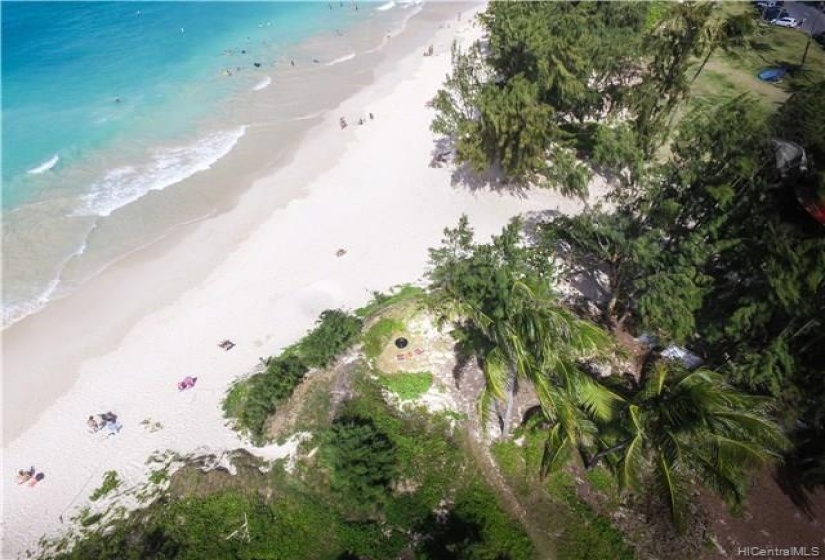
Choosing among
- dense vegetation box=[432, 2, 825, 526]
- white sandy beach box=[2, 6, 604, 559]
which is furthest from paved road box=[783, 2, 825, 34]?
white sandy beach box=[2, 6, 604, 559]

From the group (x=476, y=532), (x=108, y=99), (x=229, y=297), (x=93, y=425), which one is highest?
(x=108, y=99)

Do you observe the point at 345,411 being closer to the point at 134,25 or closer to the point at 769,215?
the point at 769,215

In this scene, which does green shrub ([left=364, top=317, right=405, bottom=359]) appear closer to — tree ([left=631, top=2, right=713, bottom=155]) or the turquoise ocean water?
tree ([left=631, top=2, right=713, bottom=155])

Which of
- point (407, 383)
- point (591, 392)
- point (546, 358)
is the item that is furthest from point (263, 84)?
point (546, 358)

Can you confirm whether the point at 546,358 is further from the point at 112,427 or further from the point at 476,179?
the point at 476,179

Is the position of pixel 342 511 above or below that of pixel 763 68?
below

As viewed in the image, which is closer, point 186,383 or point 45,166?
point 186,383
